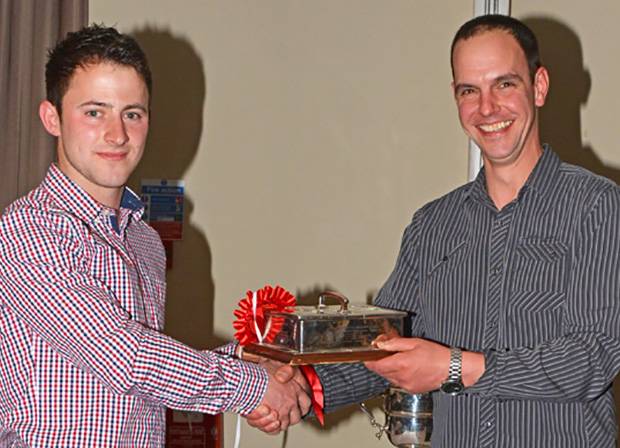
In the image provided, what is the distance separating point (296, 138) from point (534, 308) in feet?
6.15

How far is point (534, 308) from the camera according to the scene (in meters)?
2.17

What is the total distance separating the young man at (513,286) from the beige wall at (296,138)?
140 cm

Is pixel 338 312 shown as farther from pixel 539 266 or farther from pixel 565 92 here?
pixel 565 92

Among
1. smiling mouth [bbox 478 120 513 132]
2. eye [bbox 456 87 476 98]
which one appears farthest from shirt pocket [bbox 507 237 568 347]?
eye [bbox 456 87 476 98]

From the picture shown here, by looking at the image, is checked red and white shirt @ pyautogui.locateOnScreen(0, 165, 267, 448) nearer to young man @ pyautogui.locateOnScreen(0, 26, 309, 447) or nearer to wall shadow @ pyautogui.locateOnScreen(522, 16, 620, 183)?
young man @ pyautogui.locateOnScreen(0, 26, 309, 447)

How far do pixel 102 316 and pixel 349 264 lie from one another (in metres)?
2.02

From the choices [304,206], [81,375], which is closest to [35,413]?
→ [81,375]

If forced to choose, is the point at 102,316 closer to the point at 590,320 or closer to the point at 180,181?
the point at 590,320

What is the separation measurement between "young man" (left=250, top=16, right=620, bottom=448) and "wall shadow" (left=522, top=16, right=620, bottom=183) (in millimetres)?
1292

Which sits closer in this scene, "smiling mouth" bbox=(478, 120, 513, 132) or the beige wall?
"smiling mouth" bbox=(478, 120, 513, 132)

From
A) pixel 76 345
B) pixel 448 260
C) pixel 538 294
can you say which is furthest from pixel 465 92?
pixel 76 345

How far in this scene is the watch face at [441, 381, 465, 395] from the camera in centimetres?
217

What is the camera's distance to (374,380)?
2.59 m

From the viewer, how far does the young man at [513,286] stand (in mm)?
2111
